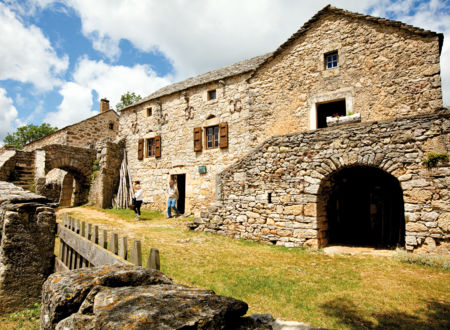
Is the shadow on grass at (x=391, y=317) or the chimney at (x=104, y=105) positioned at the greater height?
the chimney at (x=104, y=105)

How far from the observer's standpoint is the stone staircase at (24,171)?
12.8 meters

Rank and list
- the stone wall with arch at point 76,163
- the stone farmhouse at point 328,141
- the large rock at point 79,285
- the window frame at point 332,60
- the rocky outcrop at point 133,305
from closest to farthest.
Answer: the rocky outcrop at point 133,305, the large rock at point 79,285, the stone farmhouse at point 328,141, the window frame at point 332,60, the stone wall with arch at point 76,163

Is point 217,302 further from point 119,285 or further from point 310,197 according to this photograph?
point 310,197

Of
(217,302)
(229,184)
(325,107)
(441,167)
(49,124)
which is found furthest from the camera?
(49,124)

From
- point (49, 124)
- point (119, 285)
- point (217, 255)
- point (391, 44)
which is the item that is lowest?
point (217, 255)

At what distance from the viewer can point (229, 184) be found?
29.1 feet

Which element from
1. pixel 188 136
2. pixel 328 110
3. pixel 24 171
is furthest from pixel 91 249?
pixel 24 171

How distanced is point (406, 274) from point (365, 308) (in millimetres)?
2044

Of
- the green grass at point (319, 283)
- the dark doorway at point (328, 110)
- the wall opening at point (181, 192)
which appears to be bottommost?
the green grass at point (319, 283)

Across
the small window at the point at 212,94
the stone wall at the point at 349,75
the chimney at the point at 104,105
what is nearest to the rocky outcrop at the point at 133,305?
the stone wall at the point at 349,75

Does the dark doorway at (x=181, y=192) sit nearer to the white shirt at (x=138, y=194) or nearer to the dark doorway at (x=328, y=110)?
the white shirt at (x=138, y=194)

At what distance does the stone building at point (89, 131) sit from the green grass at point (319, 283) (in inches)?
712

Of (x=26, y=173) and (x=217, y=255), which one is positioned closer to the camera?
(x=217, y=255)

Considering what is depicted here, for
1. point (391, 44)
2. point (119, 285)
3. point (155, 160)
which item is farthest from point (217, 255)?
point (155, 160)
